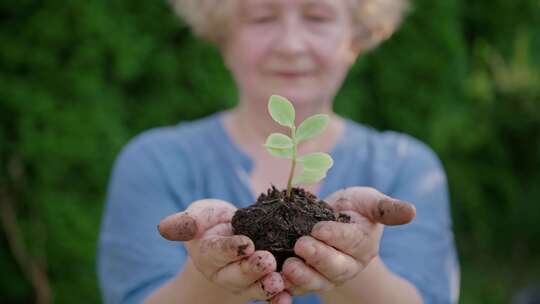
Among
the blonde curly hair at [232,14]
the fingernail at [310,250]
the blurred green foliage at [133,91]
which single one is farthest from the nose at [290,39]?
the blurred green foliage at [133,91]

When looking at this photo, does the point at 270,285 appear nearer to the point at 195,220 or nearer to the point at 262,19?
the point at 195,220

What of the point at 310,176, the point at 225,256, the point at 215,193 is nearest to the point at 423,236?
the point at 215,193

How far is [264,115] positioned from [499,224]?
95.3 inches

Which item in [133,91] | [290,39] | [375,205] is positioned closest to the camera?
[375,205]

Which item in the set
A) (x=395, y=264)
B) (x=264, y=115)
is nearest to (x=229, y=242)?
(x=395, y=264)

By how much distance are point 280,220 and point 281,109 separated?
0.22 meters

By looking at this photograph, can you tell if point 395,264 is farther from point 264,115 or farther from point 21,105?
point 21,105

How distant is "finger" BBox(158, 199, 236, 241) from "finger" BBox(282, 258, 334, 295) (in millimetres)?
188

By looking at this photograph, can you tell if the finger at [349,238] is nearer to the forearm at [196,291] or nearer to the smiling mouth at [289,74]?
the forearm at [196,291]

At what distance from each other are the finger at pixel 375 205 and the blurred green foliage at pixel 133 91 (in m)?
1.56

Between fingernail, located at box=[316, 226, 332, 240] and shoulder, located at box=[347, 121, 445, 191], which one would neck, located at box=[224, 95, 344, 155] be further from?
fingernail, located at box=[316, 226, 332, 240]

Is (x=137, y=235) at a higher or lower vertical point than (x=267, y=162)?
lower

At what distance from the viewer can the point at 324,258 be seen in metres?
1.29

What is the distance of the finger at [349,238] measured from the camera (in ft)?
4.22
